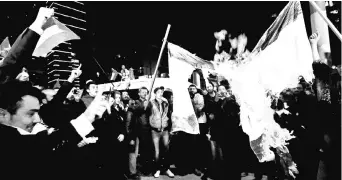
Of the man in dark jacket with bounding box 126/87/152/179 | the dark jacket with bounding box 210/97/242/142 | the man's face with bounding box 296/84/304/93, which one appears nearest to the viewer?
the man's face with bounding box 296/84/304/93

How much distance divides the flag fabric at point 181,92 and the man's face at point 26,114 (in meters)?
3.74

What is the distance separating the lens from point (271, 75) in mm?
4527

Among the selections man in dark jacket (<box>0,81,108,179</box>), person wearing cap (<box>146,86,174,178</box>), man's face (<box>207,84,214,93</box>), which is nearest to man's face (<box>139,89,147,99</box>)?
person wearing cap (<box>146,86,174,178</box>)

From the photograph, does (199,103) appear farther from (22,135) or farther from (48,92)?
(22,135)

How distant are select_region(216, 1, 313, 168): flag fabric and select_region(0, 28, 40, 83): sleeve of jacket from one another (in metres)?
3.69

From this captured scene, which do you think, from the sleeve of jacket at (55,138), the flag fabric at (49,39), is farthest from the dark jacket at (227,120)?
the flag fabric at (49,39)

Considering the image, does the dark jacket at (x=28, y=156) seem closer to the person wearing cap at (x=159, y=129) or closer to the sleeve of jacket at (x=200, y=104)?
the person wearing cap at (x=159, y=129)

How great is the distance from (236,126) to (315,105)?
5.67 ft

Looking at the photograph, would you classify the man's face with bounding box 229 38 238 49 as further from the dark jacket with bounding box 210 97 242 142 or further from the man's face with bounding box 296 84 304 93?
the man's face with bounding box 296 84 304 93

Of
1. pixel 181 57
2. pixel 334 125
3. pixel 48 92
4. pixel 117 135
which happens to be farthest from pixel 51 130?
pixel 181 57

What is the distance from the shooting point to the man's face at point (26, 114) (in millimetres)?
1950

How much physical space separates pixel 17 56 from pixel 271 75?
389 cm

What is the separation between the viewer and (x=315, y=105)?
355 centimetres

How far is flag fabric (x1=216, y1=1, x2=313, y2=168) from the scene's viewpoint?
4293 millimetres
